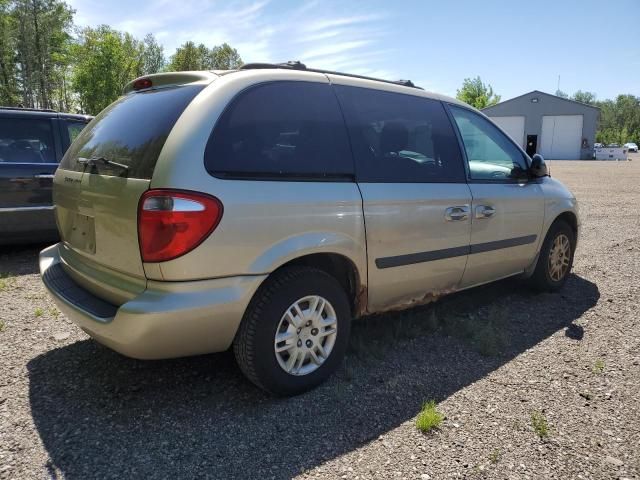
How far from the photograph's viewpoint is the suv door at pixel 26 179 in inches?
216

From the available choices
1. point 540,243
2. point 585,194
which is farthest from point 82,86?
point 540,243

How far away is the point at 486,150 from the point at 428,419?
2.43m

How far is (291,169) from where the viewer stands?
2.69 meters

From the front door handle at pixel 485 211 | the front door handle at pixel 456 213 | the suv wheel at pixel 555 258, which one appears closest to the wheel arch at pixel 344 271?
the front door handle at pixel 456 213

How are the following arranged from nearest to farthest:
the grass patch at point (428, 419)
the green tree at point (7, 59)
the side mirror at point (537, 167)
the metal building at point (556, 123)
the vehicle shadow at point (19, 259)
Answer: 1. the grass patch at point (428, 419)
2. the side mirror at point (537, 167)
3. the vehicle shadow at point (19, 259)
4. the green tree at point (7, 59)
5. the metal building at point (556, 123)

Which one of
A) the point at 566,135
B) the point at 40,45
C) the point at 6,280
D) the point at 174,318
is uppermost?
the point at 40,45

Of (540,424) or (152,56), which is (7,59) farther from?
(540,424)

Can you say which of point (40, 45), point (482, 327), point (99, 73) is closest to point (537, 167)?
point (482, 327)

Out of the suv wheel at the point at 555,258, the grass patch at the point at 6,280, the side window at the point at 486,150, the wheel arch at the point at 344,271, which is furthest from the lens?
the grass patch at the point at 6,280

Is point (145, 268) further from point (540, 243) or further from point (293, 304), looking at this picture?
point (540, 243)

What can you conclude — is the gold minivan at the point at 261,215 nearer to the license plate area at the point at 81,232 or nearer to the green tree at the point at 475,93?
the license plate area at the point at 81,232

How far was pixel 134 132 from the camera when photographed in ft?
8.79

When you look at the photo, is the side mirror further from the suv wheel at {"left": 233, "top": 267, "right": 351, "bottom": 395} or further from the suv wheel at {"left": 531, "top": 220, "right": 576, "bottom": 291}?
the suv wheel at {"left": 233, "top": 267, "right": 351, "bottom": 395}

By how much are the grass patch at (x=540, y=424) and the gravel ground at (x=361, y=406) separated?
0.08ft
